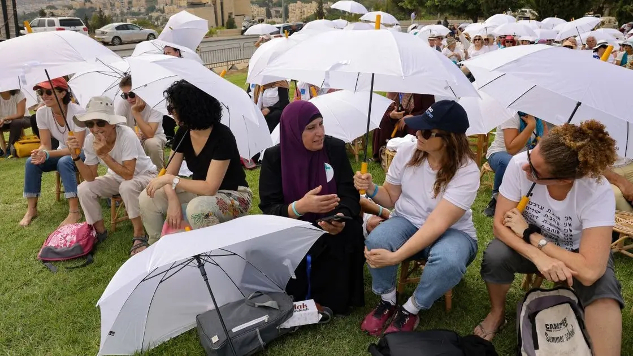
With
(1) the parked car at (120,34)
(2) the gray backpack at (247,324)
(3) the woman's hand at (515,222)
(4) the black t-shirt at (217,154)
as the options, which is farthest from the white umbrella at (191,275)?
(1) the parked car at (120,34)

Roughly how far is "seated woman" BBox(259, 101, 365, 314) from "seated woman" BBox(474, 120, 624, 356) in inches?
34.4

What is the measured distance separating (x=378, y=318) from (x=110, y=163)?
252 cm

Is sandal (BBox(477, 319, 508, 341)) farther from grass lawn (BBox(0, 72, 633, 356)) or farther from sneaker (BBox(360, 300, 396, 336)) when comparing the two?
sneaker (BBox(360, 300, 396, 336))

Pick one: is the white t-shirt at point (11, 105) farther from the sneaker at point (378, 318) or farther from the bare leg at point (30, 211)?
the sneaker at point (378, 318)

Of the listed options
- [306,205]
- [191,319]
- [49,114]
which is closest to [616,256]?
[306,205]

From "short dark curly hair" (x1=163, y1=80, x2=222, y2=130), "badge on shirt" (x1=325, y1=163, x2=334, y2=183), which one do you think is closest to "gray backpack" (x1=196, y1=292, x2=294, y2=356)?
"badge on shirt" (x1=325, y1=163, x2=334, y2=183)

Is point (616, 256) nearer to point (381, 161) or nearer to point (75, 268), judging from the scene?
point (381, 161)

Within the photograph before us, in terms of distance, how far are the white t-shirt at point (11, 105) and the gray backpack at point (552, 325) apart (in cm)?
758

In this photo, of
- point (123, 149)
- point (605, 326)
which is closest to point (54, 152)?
point (123, 149)

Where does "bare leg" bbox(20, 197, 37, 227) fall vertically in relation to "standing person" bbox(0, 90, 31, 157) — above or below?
below

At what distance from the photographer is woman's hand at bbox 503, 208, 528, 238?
7.84 ft

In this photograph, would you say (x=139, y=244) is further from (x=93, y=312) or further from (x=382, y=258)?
(x=382, y=258)

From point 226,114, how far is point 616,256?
132 inches

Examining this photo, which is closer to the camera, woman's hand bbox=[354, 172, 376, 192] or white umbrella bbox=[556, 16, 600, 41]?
woman's hand bbox=[354, 172, 376, 192]
